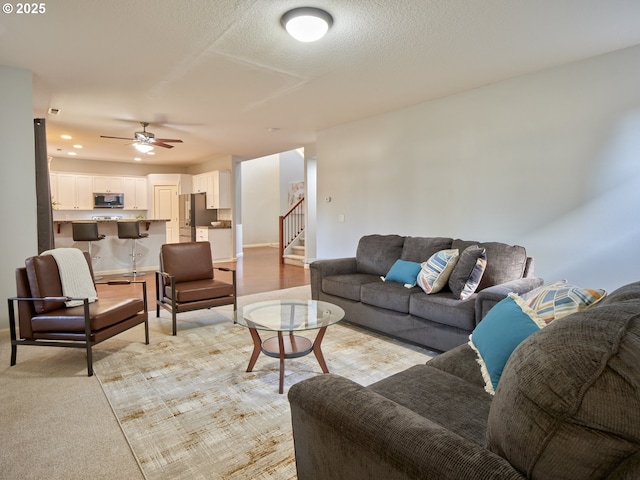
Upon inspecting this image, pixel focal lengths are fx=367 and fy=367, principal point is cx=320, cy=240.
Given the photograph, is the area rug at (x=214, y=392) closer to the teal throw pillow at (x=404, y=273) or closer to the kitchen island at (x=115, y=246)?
the teal throw pillow at (x=404, y=273)

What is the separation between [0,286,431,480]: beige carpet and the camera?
1.80 meters

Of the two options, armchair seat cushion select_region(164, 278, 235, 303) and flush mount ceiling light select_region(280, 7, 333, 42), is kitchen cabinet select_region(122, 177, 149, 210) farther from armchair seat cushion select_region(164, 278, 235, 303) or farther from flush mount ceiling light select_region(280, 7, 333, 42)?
flush mount ceiling light select_region(280, 7, 333, 42)

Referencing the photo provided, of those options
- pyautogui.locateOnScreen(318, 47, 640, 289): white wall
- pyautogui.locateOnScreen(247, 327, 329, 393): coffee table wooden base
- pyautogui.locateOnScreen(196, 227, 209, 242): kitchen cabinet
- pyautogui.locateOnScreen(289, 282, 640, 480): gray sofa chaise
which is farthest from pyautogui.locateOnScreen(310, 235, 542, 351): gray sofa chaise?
pyautogui.locateOnScreen(196, 227, 209, 242): kitchen cabinet

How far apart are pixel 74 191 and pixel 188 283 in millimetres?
7528

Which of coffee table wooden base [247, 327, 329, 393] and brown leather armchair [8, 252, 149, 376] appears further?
brown leather armchair [8, 252, 149, 376]

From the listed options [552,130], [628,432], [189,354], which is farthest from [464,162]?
[628,432]

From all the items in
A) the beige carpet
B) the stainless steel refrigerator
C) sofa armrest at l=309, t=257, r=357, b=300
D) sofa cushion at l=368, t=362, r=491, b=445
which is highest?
the stainless steel refrigerator

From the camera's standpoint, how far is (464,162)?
4.41 metres

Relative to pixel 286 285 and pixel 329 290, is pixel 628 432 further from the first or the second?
pixel 286 285

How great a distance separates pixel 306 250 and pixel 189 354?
510 cm

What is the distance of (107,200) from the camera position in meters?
9.87

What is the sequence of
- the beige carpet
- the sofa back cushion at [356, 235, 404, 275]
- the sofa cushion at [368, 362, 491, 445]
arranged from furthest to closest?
the sofa back cushion at [356, 235, 404, 275], the beige carpet, the sofa cushion at [368, 362, 491, 445]

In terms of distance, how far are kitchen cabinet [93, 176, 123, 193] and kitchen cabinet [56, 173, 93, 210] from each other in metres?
0.12

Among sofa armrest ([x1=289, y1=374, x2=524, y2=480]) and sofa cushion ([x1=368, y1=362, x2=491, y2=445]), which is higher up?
sofa armrest ([x1=289, y1=374, x2=524, y2=480])
